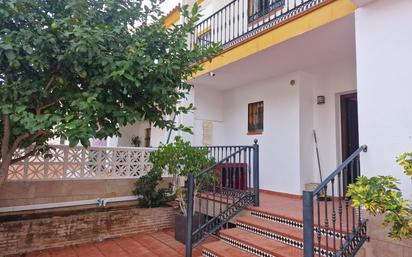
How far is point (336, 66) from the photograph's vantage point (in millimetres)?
6066

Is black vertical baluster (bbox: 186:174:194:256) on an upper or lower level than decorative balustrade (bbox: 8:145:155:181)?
lower

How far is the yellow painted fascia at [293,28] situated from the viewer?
12.8ft

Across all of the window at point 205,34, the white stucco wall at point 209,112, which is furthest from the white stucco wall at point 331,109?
the window at point 205,34

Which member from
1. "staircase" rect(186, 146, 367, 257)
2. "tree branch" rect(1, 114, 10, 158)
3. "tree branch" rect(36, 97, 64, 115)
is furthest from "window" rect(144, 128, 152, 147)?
"tree branch" rect(36, 97, 64, 115)

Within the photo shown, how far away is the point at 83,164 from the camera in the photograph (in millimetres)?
5617

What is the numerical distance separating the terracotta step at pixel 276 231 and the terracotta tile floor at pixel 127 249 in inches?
35.1

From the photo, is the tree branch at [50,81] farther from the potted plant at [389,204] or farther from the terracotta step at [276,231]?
the terracotta step at [276,231]

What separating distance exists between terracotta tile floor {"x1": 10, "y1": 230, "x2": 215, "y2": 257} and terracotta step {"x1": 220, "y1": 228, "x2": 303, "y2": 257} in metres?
0.63

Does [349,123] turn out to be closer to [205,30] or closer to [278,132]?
[278,132]

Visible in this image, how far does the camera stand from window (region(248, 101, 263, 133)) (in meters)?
7.35

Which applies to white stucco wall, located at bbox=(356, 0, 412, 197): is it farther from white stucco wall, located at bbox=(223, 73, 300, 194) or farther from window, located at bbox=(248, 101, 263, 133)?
window, located at bbox=(248, 101, 263, 133)

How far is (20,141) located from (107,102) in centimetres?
137

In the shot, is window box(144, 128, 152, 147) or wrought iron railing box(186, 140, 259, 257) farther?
window box(144, 128, 152, 147)

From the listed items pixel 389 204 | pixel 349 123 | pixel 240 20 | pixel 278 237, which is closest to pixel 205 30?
pixel 240 20
